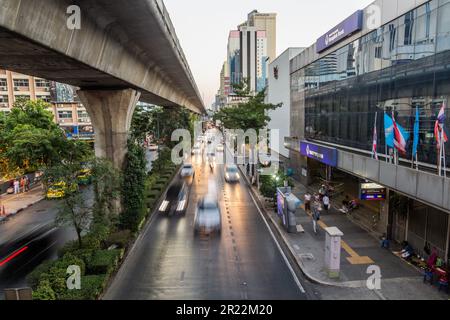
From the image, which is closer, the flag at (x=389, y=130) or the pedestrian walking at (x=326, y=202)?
the flag at (x=389, y=130)

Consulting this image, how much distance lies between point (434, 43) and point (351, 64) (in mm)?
9338

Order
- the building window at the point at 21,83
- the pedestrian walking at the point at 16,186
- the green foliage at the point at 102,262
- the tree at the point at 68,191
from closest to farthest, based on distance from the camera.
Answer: the green foliage at the point at 102,262, the tree at the point at 68,191, the pedestrian walking at the point at 16,186, the building window at the point at 21,83

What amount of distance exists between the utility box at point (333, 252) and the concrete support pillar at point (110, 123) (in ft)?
43.7

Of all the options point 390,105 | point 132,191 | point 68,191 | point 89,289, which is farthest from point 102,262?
point 390,105

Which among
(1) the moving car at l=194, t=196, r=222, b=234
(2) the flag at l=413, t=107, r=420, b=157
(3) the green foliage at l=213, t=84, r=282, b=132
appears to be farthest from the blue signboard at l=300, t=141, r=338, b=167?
(1) the moving car at l=194, t=196, r=222, b=234

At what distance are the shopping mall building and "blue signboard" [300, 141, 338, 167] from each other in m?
0.07

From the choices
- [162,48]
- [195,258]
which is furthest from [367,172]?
[162,48]

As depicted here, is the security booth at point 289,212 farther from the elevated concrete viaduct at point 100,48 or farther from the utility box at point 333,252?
the elevated concrete viaduct at point 100,48

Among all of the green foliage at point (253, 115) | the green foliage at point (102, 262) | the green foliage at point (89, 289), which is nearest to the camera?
the green foliage at point (89, 289)

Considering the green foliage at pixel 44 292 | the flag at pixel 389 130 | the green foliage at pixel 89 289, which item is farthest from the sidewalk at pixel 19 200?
the flag at pixel 389 130

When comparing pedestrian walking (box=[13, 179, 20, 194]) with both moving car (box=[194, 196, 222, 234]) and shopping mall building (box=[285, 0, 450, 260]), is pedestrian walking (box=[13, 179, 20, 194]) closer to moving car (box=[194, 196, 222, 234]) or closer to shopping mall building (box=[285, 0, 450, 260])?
moving car (box=[194, 196, 222, 234])

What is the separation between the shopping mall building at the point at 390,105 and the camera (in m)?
15.9

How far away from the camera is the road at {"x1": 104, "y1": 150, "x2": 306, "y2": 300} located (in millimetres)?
14836
